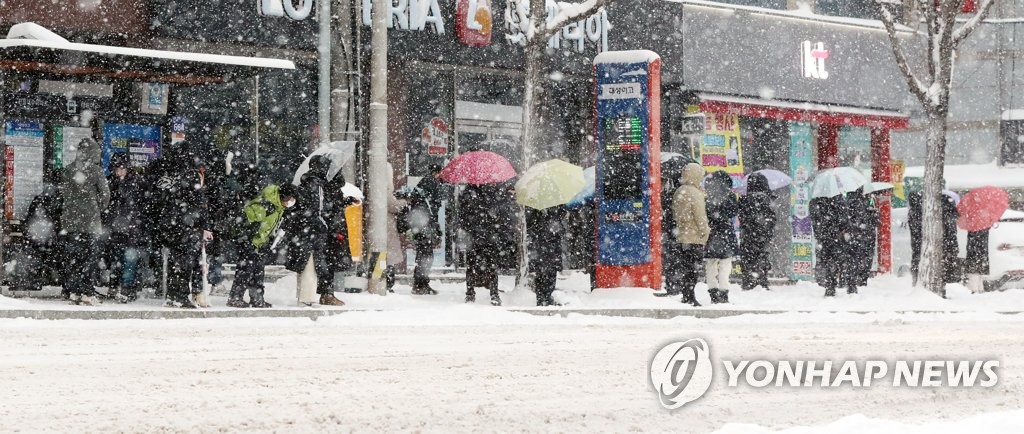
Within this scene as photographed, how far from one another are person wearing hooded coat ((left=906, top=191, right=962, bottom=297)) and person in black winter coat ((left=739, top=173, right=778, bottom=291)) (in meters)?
2.13

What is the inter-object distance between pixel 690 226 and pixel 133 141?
6.55m

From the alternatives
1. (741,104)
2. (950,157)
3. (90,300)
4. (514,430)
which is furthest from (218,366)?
(950,157)

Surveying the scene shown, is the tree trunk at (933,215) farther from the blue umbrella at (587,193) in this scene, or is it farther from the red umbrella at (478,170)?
the red umbrella at (478,170)

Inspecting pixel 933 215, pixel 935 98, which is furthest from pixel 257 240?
pixel 935 98

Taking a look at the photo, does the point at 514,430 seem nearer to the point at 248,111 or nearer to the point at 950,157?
the point at 248,111

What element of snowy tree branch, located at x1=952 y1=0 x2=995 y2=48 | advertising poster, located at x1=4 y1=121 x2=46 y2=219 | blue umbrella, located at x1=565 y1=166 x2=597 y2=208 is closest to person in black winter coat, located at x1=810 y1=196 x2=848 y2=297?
snowy tree branch, located at x1=952 y1=0 x2=995 y2=48

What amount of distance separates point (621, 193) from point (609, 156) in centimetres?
48

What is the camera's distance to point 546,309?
14344 millimetres

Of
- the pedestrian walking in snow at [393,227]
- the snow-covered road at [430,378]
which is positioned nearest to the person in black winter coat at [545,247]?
the pedestrian walking in snow at [393,227]

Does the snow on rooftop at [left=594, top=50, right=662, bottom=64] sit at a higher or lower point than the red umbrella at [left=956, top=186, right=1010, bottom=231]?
higher

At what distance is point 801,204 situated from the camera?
25.3 metres

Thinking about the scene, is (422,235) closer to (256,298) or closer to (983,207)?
(256,298)

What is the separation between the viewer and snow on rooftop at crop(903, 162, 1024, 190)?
3686 cm

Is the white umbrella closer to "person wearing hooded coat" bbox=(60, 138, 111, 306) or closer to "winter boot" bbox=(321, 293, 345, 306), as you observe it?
"winter boot" bbox=(321, 293, 345, 306)
